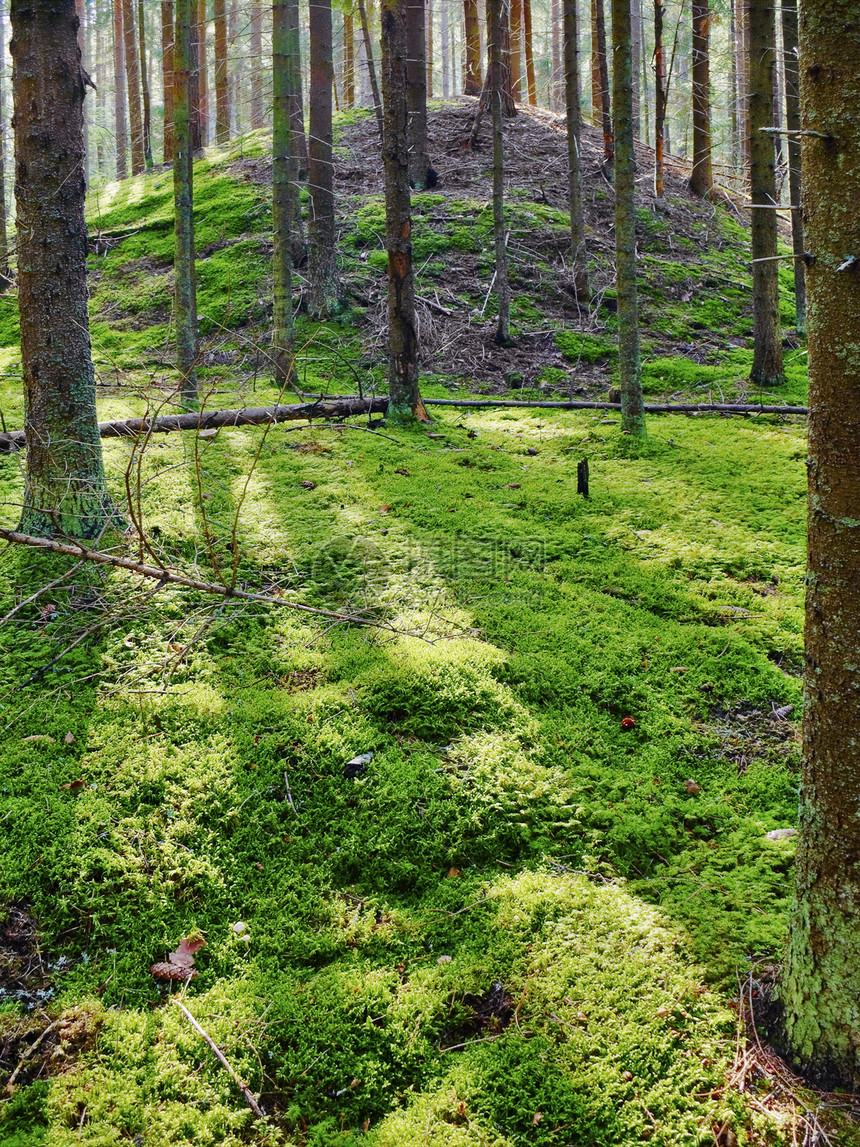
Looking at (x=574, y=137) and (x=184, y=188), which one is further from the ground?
(x=574, y=137)

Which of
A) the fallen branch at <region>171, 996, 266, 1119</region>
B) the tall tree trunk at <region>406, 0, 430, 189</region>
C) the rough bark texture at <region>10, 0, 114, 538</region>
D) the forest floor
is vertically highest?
the tall tree trunk at <region>406, 0, 430, 189</region>

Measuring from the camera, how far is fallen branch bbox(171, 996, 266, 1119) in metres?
2.41

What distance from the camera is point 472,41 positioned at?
689 inches

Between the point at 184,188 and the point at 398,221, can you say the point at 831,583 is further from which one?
the point at 184,188

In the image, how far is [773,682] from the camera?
432 centimetres

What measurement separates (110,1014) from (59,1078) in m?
0.24

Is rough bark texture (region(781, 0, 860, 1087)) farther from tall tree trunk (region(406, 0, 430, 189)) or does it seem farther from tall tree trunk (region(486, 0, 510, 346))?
tall tree trunk (region(406, 0, 430, 189))

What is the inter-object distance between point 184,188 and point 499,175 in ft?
14.3

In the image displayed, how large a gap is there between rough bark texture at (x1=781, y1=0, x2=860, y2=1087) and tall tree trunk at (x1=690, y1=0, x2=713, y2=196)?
45.2ft

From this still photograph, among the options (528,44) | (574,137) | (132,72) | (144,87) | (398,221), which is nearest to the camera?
(398,221)

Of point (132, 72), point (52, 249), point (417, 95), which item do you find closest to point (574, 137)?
point (417, 95)

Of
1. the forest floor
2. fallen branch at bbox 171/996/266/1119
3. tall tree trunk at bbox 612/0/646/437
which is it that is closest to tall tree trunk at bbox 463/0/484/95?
tall tree trunk at bbox 612/0/646/437

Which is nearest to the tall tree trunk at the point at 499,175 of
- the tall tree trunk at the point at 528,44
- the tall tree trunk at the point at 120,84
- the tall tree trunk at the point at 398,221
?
the tall tree trunk at the point at 398,221

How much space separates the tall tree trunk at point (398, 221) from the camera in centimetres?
769
